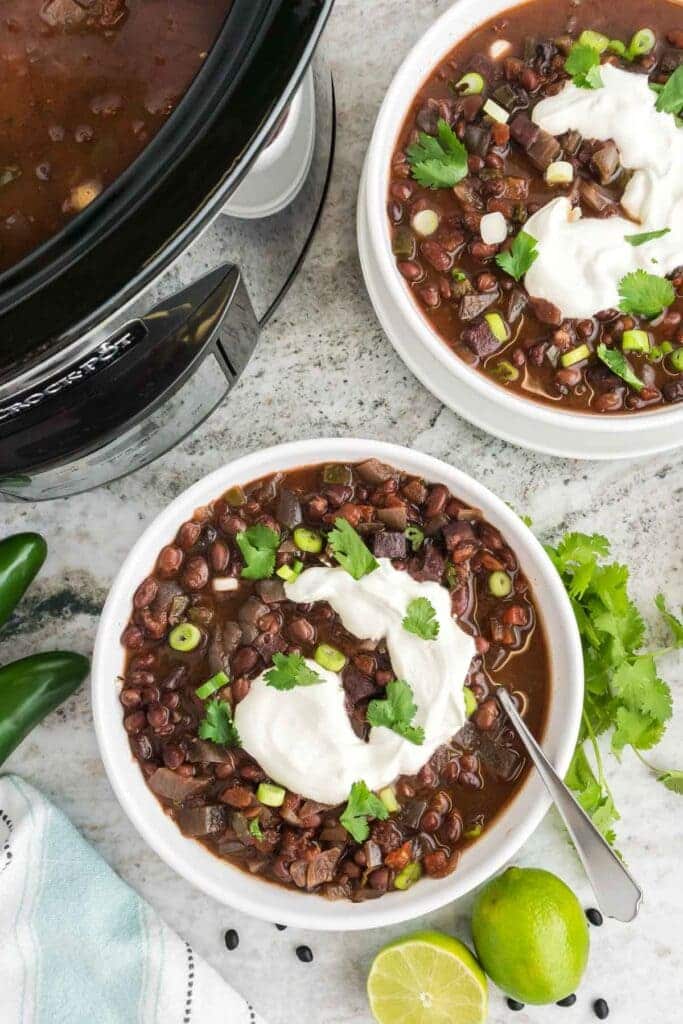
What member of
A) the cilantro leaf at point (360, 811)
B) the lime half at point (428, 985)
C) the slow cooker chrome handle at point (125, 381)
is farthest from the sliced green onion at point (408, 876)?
the slow cooker chrome handle at point (125, 381)

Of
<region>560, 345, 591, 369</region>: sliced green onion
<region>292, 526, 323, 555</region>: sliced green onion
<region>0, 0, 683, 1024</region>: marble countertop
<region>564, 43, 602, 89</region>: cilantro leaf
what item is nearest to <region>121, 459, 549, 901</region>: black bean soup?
<region>292, 526, 323, 555</region>: sliced green onion

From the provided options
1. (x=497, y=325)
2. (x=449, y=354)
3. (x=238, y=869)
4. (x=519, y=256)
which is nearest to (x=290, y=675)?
(x=238, y=869)

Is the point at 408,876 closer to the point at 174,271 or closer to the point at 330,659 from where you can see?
the point at 330,659

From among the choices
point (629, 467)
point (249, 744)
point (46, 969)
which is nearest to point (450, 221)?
point (629, 467)

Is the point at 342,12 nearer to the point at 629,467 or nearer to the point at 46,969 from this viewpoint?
the point at 629,467

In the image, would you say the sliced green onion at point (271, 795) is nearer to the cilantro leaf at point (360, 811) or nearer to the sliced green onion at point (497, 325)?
the cilantro leaf at point (360, 811)
